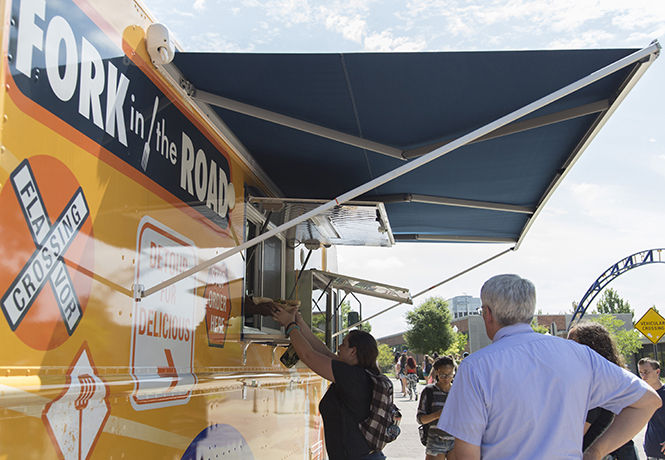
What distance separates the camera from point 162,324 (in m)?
2.61

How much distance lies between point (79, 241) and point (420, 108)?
2141mm

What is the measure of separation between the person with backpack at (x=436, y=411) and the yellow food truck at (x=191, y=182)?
4.14 ft

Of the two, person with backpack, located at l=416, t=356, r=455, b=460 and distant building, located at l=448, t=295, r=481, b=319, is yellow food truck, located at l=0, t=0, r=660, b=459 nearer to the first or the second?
person with backpack, located at l=416, t=356, r=455, b=460

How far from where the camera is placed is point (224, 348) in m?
3.48

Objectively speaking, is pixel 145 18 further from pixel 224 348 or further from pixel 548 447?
pixel 548 447

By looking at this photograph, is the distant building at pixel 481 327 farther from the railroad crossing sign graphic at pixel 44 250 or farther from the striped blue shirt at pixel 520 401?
the railroad crossing sign graphic at pixel 44 250

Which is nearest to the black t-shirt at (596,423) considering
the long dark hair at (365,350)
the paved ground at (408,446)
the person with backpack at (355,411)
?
the person with backpack at (355,411)

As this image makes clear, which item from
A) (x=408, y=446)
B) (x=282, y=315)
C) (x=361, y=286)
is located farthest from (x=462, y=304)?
(x=282, y=315)

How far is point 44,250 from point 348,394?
2.01 m

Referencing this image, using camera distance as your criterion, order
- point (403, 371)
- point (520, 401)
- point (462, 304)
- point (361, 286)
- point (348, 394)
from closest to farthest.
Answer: point (520, 401)
point (348, 394)
point (361, 286)
point (403, 371)
point (462, 304)

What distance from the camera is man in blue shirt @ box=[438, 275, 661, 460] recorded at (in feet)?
6.64

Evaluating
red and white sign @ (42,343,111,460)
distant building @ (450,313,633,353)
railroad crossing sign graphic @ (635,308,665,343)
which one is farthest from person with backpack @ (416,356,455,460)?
distant building @ (450,313,633,353)

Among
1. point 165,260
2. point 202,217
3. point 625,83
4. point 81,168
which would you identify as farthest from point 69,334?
point 625,83

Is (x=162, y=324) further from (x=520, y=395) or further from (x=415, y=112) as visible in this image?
(x=415, y=112)
